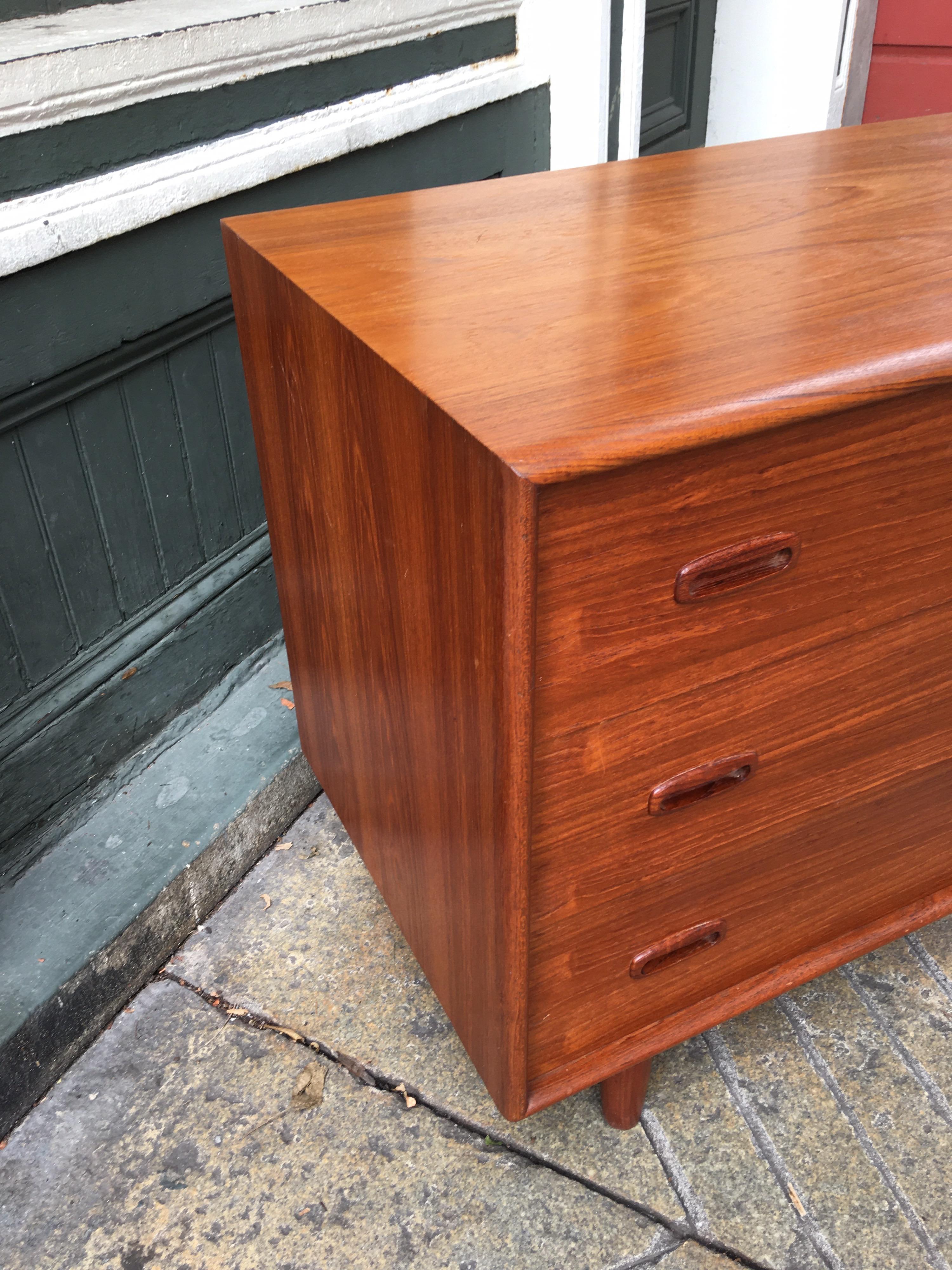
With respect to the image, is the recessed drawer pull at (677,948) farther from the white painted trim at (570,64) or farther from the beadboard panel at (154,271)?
the white painted trim at (570,64)

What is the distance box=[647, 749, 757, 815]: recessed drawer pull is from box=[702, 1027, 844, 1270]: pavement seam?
0.51 meters

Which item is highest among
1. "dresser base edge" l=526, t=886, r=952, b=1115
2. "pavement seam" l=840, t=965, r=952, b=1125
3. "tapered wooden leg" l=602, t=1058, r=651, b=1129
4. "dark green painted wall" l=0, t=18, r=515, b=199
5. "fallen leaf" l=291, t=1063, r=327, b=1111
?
"dark green painted wall" l=0, t=18, r=515, b=199

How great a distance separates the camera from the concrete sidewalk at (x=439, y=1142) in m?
1.06

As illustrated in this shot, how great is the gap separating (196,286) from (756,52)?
2.02 m

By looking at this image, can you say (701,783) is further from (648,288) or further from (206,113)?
(206,113)

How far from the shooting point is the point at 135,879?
4.50ft

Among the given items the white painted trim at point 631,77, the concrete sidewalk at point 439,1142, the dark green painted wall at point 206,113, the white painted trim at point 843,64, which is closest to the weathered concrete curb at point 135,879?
the concrete sidewalk at point 439,1142

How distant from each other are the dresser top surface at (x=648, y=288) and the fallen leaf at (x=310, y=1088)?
91 cm

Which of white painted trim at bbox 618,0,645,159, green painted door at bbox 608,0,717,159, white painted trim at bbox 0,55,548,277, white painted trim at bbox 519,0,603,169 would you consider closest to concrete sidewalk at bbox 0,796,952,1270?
white painted trim at bbox 0,55,548,277

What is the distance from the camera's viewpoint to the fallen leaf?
1.20 meters

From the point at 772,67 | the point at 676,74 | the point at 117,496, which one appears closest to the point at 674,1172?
the point at 117,496

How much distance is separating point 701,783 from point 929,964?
70 centimetres

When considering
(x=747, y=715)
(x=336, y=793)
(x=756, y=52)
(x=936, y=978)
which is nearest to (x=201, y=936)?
(x=336, y=793)

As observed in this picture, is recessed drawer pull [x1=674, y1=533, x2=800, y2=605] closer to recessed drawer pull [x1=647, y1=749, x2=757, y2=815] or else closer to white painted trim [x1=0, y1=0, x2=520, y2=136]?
recessed drawer pull [x1=647, y1=749, x2=757, y2=815]
